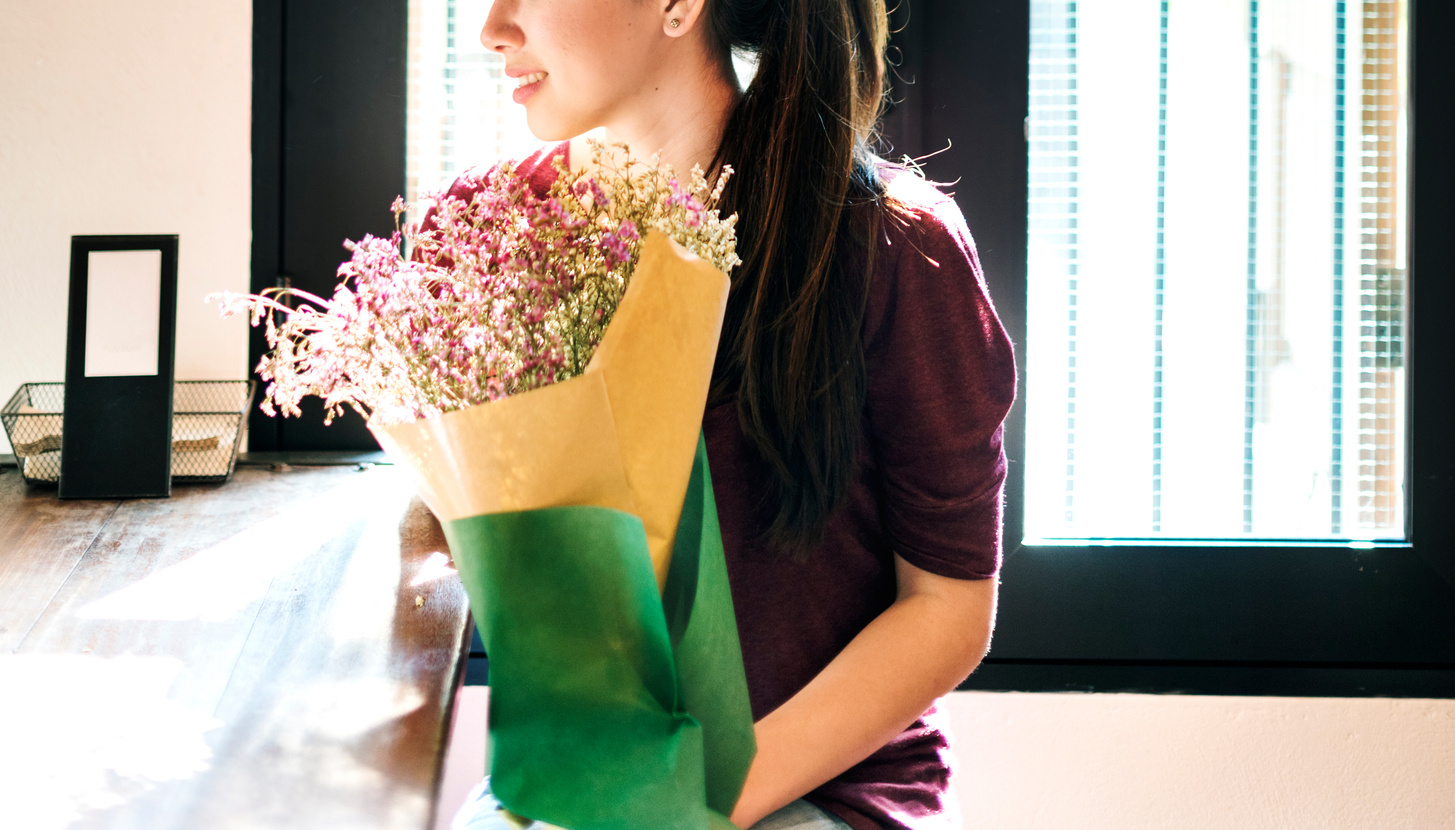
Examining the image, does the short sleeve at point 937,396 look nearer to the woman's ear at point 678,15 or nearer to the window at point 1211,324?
the woman's ear at point 678,15

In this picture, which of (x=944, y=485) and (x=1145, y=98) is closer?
(x=944, y=485)

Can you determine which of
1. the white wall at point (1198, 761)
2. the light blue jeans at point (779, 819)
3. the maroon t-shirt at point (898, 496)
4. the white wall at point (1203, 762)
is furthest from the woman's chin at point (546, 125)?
the white wall at point (1203, 762)

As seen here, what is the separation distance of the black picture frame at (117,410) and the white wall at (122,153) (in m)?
0.25

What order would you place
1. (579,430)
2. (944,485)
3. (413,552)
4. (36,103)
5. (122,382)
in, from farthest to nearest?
1. (36,103)
2. (122,382)
3. (413,552)
4. (944,485)
5. (579,430)

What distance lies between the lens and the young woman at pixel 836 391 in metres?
0.82

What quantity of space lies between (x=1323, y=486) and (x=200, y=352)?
1712mm

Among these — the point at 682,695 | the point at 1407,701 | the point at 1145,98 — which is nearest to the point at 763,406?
the point at 682,695

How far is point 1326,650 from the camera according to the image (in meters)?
1.36

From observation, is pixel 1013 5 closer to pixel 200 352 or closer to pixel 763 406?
pixel 763 406

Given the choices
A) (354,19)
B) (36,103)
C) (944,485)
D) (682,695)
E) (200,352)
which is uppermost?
(354,19)

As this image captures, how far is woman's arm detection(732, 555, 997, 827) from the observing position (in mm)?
721

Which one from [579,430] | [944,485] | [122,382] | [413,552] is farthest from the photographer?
[122,382]

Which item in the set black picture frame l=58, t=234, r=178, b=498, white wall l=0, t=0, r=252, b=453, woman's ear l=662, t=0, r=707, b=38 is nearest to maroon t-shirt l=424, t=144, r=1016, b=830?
woman's ear l=662, t=0, r=707, b=38

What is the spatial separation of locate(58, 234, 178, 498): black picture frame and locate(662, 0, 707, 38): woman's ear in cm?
67
